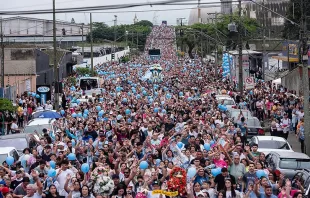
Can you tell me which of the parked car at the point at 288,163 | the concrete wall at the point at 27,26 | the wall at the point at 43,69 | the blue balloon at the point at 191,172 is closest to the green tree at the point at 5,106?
the parked car at the point at 288,163

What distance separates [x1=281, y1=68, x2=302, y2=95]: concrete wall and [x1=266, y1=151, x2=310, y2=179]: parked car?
26304 millimetres

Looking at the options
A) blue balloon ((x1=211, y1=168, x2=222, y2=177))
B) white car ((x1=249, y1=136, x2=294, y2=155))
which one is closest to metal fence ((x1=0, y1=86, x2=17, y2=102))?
white car ((x1=249, y1=136, x2=294, y2=155))

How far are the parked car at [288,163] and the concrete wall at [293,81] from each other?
26.3 metres

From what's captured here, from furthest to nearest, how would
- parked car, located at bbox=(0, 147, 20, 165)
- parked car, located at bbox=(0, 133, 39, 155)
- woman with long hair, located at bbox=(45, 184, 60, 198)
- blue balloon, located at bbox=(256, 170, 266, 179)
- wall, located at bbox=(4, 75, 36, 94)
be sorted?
1. wall, located at bbox=(4, 75, 36, 94)
2. parked car, located at bbox=(0, 133, 39, 155)
3. parked car, located at bbox=(0, 147, 20, 165)
4. blue balloon, located at bbox=(256, 170, 266, 179)
5. woman with long hair, located at bbox=(45, 184, 60, 198)

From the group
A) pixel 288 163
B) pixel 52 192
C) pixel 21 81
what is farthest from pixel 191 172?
pixel 21 81

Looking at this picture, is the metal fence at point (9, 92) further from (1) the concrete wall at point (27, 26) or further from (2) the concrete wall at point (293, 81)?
(1) the concrete wall at point (27, 26)

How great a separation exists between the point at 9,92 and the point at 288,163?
1059 inches

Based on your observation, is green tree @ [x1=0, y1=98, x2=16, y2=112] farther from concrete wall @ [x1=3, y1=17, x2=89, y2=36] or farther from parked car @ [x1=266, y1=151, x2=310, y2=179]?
concrete wall @ [x1=3, y1=17, x2=89, y2=36]

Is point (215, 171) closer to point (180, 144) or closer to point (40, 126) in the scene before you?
point (180, 144)

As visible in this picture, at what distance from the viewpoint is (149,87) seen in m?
55.4

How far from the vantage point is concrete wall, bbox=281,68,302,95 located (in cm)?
4663

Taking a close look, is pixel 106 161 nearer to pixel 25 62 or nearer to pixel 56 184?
pixel 56 184

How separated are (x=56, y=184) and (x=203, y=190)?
9.77 feet

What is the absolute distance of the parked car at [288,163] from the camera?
1856 cm
